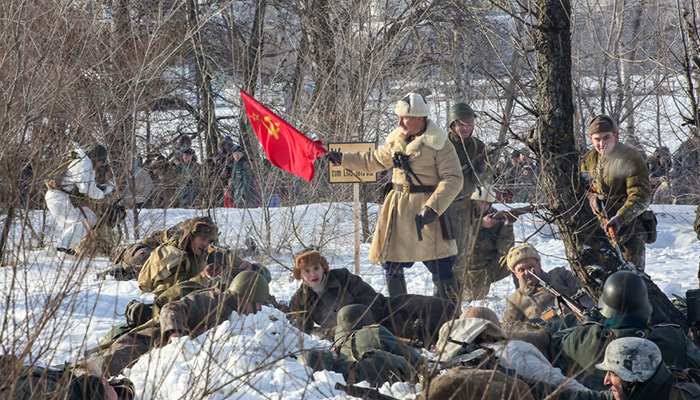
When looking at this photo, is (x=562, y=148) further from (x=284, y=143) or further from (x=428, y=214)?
(x=284, y=143)

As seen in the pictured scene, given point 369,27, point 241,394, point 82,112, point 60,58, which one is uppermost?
point 369,27

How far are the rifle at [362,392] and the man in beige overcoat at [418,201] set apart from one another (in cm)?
211

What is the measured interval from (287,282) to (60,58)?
3500mm

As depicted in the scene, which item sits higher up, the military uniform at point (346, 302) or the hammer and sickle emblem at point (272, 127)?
the hammer and sickle emblem at point (272, 127)

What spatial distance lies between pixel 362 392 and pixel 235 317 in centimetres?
73

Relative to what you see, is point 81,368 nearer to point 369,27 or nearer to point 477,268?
point 477,268

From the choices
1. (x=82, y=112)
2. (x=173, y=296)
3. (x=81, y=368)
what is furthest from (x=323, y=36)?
(x=81, y=368)

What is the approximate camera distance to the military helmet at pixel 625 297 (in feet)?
13.3

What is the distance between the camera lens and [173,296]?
17.9ft

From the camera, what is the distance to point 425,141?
19.2ft

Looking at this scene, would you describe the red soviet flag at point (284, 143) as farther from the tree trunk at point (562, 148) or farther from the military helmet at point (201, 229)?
the tree trunk at point (562, 148)

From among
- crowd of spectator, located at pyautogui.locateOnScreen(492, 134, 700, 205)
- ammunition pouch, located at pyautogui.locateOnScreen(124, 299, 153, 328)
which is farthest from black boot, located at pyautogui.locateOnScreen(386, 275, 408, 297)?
crowd of spectator, located at pyautogui.locateOnScreen(492, 134, 700, 205)

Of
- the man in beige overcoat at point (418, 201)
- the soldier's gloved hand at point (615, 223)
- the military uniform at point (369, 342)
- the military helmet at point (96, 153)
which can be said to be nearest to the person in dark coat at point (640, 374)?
the military uniform at point (369, 342)

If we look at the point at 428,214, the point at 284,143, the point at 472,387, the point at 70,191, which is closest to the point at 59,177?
the point at 70,191
